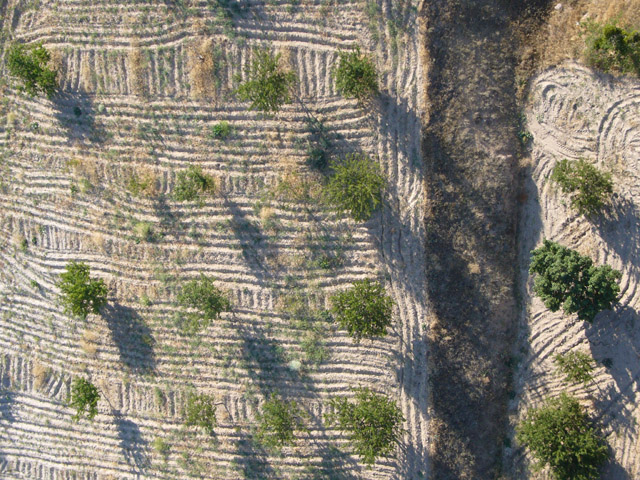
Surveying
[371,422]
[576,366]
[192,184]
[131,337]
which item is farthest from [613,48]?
[131,337]

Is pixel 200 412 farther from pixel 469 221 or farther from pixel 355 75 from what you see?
pixel 355 75

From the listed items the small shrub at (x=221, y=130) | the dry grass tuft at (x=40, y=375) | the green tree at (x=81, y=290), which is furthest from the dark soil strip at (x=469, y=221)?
the dry grass tuft at (x=40, y=375)

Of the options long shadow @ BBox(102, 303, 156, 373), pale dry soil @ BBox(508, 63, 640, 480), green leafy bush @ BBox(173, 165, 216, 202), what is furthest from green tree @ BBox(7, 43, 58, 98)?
pale dry soil @ BBox(508, 63, 640, 480)

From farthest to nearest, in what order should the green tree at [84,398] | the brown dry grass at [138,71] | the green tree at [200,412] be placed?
the brown dry grass at [138,71] → the green tree at [84,398] → the green tree at [200,412]

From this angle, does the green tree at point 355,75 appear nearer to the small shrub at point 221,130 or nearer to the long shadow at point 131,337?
the small shrub at point 221,130

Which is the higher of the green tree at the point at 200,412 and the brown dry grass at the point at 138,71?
the brown dry grass at the point at 138,71

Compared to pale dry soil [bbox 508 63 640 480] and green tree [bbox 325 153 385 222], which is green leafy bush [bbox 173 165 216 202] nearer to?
green tree [bbox 325 153 385 222]

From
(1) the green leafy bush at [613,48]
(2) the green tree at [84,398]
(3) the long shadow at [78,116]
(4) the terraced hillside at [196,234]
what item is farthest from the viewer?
(3) the long shadow at [78,116]
